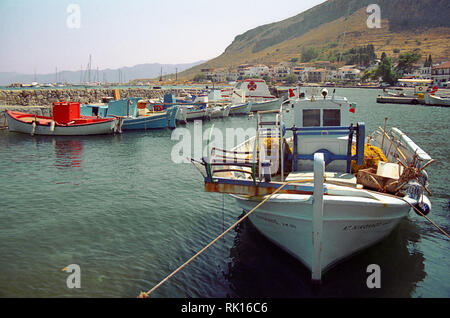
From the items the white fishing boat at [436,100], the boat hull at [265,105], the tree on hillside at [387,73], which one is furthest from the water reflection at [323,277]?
the tree on hillside at [387,73]

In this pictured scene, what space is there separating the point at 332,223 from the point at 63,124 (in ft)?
108

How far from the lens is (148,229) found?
12.7 metres

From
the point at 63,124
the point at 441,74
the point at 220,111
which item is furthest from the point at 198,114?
→ the point at 441,74

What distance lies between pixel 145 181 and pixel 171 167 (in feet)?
12.1

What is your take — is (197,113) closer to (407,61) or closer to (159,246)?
(159,246)

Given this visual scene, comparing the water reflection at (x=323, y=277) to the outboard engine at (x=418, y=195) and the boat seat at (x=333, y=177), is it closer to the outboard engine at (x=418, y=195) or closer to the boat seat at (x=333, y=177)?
the outboard engine at (x=418, y=195)

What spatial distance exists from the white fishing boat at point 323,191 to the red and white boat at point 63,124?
27.7 metres

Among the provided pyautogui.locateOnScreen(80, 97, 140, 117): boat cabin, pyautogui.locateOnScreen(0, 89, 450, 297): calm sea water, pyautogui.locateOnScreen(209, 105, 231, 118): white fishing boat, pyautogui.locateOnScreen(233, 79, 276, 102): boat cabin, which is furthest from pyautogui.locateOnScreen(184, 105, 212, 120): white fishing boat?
pyautogui.locateOnScreen(0, 89, 450, 297): calm sea water

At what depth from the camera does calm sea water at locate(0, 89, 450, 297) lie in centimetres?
898

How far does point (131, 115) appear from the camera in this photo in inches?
1658

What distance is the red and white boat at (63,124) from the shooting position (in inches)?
1357
